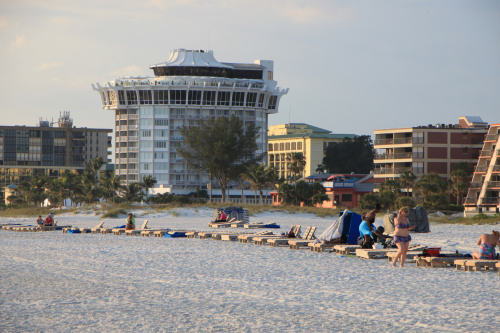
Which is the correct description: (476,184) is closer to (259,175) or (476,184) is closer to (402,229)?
(259,175)

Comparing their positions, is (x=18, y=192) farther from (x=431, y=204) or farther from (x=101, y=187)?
(x=431, y=204)

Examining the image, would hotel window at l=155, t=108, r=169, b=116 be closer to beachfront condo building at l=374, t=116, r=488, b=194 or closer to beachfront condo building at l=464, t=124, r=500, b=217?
beachfront condo building at l=374, t=116, r=488, b=194

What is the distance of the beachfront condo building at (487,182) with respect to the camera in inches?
3241

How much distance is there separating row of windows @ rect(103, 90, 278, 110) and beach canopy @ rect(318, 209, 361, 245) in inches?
4952

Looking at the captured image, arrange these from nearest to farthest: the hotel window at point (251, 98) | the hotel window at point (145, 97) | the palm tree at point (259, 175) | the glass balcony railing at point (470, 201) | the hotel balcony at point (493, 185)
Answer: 1. the hotel balcony at point (493, 185)
2. the glass balcony railing at point (470, 201)
3. the palm tree at point (259, 175)
4. the hotel window at point (145, 97)
5. the hotel window at point (251, 98)

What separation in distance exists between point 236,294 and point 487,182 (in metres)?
73.2

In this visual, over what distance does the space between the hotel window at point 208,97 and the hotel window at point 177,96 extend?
13.8ft

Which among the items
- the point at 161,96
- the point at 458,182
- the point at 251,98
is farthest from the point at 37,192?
the point at 458,182

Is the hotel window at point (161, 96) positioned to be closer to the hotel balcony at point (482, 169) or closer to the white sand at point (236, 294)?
the hotel balcony at point (482, 169)

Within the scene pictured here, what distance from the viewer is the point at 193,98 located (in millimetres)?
151125

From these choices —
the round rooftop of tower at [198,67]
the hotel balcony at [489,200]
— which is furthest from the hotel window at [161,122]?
the hotel balcony at [489,200]

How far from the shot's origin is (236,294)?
617 inches

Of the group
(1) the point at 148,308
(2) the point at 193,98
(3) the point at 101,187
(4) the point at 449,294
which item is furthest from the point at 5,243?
(2) the point at 193,98

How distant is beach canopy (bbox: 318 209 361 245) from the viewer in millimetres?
25370
